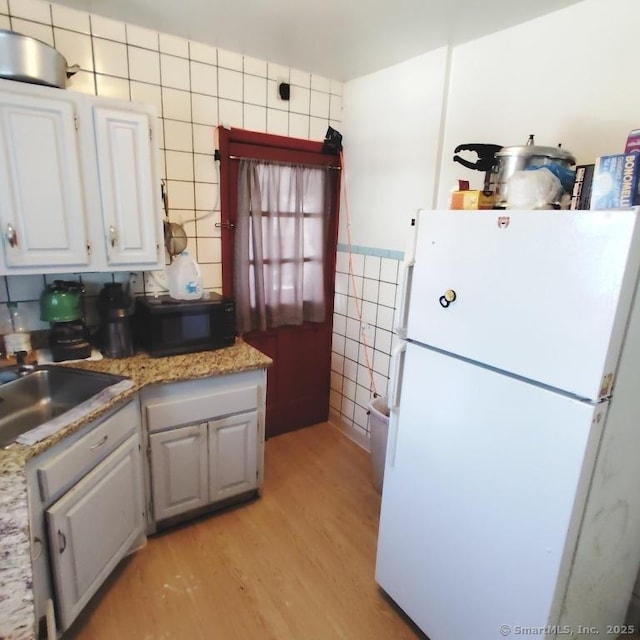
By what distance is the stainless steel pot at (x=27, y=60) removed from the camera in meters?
1.51

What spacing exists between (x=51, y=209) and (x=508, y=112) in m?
2.07

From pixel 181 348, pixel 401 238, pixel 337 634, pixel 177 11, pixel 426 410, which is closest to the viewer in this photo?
pixel 426 410

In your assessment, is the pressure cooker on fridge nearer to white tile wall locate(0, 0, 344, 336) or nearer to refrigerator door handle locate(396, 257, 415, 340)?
refrigerator door handle locate(396, 257, 415, 340)

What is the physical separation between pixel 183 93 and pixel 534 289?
A: 2086 mm

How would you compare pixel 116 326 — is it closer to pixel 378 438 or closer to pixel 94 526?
pixel 94 526

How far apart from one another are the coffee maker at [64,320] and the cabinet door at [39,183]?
0.20m

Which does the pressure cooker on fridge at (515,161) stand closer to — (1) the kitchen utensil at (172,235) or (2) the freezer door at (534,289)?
(2) the freezer door at (534,289)

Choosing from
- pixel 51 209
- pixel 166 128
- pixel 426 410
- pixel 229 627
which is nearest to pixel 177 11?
pixel 166 128

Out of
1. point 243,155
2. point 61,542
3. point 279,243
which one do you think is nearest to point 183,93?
point 243,155

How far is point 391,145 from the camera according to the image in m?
2.46

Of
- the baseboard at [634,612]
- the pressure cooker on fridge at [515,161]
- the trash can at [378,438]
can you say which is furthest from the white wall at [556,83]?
the baseboard at [634,612]

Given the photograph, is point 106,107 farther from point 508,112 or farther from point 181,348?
point 508,112

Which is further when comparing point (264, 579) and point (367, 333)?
point (367, 333)

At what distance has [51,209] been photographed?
1.71 m
